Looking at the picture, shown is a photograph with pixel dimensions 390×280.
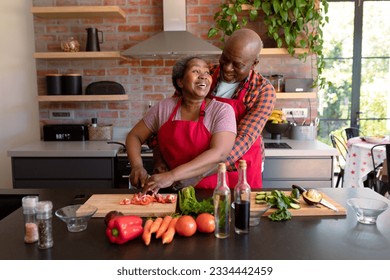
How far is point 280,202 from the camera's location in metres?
1.53

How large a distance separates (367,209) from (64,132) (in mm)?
3070

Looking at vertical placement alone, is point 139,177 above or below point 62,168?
above

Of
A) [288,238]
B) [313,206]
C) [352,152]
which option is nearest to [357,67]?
[352,152]

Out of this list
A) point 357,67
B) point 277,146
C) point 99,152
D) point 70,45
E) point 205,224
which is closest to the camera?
point 205,224

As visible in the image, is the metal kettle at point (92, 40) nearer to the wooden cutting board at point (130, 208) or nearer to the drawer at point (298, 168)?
the drawer at point (298, 168)

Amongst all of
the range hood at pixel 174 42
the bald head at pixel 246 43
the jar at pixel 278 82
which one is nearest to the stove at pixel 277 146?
the jar at pixel 278 82

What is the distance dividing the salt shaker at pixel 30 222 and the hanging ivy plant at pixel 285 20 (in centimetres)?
268

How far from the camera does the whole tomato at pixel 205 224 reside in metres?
1.30

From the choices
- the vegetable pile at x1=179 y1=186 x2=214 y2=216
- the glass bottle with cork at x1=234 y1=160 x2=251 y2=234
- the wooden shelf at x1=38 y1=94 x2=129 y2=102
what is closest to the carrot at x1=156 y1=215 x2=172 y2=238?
the vegetable pile at x1=179 y1=186 x2=214 y2=216

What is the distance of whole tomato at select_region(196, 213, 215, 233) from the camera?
130cm

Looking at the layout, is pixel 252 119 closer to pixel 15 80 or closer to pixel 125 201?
pixel 125 201

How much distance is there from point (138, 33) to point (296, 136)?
1825 mm

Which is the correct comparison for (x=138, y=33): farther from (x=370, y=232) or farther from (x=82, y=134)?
(x=370, y=232)

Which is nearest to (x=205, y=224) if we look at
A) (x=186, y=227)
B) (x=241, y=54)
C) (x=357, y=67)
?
(x=186, y=227)
